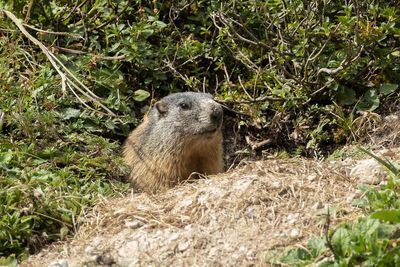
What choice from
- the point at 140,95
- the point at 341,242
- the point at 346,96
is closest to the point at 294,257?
the point at 341,242

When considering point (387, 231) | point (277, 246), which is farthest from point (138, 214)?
point (387, 231)

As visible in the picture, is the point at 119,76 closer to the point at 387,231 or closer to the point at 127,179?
the point at 127,179

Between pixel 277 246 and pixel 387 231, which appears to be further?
pixel 277 246

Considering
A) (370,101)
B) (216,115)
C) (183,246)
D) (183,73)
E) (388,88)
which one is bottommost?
(183,246)

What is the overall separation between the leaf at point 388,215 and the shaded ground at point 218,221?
1.52 feet

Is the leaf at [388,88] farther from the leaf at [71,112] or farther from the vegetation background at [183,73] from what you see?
the leaf at [71,112]

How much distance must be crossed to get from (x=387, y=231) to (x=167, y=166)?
2.90m

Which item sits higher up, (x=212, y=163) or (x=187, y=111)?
(x=187, y=111)

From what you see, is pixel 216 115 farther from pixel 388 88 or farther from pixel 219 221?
pixel 388 88

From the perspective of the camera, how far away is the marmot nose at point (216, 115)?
500cm

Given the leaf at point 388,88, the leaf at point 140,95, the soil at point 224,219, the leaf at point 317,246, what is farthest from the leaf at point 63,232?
the leaf at point 388,88

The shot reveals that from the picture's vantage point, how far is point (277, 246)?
3.07 metres

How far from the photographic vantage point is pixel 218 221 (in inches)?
136

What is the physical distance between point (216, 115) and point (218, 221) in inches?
70.1
